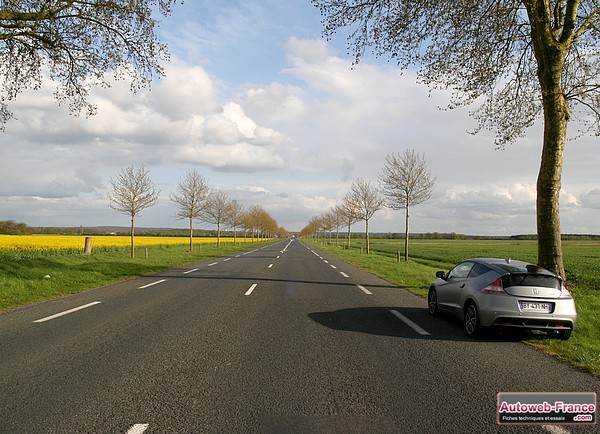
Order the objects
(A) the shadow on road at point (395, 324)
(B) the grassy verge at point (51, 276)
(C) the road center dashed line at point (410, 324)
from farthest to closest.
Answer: (B) the grassy verge at point (51, 276)
(C) the road center dashed line at point (410, 324)
(A) the shadow on road at point (395, 324)

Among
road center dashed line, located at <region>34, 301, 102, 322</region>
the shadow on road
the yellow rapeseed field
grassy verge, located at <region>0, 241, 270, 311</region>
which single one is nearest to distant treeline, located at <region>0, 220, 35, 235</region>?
the yellow rapeseed field

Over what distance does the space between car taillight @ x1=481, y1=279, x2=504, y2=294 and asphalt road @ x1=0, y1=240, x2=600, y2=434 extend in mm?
803

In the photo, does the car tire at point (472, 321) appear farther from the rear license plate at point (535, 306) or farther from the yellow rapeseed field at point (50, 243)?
the yellow rapeseed field at point (50, 243)

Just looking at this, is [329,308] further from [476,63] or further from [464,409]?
[476,63]

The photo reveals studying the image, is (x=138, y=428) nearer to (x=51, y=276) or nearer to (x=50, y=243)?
(x=51, y=276)

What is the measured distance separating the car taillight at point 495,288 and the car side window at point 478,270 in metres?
0.54

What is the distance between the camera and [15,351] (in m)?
5.73

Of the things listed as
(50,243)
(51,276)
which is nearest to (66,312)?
(51,276)

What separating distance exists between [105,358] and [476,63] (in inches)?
465

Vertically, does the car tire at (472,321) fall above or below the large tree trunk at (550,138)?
below

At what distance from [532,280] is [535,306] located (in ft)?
1.39

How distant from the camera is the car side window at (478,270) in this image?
7532 millimetres

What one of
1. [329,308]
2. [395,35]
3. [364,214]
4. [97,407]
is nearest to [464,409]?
[97,407]

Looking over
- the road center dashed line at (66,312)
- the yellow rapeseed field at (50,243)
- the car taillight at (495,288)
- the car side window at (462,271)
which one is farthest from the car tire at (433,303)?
the yellow rapeseed field at (50,243)
